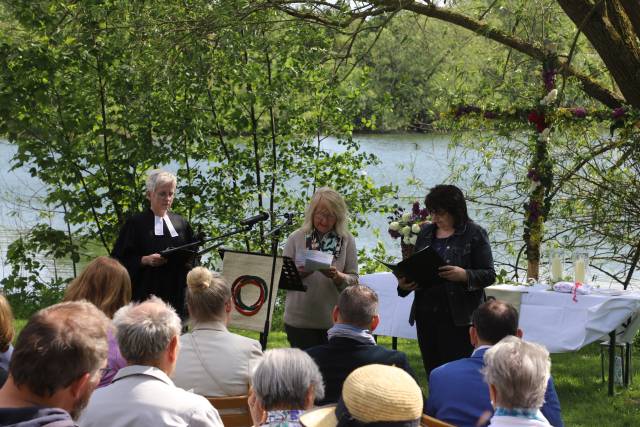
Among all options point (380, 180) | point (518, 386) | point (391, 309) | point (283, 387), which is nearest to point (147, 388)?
point (283, 387)

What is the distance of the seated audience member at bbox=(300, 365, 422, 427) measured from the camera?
2393mm

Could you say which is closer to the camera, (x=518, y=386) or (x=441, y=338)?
(x=518, y=386)

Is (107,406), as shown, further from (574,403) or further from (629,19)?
(629,19)

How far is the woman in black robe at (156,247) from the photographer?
5645mm

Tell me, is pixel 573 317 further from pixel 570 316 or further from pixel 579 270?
pixel 579 270

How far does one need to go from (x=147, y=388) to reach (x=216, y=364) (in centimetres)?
79

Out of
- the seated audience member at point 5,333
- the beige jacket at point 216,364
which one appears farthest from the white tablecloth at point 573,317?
the seated audience member at point 5,333

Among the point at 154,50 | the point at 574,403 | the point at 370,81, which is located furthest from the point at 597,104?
the point at 154,50

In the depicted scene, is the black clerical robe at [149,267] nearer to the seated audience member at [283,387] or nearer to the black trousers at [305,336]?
the black trousers at [305,336]

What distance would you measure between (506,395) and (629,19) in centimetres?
561

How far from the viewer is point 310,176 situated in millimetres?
9688

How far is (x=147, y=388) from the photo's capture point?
2879mm

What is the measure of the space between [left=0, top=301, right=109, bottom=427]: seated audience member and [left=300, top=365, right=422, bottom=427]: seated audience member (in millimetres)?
705

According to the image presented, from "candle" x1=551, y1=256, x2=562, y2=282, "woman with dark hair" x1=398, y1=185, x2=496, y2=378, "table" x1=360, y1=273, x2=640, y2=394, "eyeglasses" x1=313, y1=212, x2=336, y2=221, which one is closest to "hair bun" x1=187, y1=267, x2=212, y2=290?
"woman with dark hair" x1=398, y1=185, x2=496, y2=378
